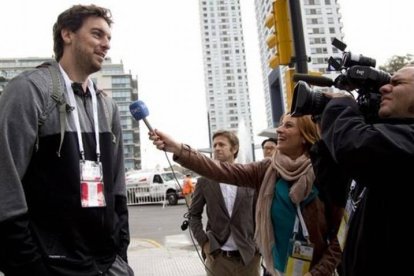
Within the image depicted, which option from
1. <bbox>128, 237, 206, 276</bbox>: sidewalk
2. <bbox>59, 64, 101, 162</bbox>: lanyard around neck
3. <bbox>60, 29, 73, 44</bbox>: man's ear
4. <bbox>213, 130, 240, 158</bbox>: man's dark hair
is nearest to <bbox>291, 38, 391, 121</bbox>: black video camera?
<bbox>59, 64, 101, 162</bbox>: lanyard around neck

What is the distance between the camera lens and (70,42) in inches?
86.9

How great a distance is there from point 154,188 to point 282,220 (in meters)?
22.1

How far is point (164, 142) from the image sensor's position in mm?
2662

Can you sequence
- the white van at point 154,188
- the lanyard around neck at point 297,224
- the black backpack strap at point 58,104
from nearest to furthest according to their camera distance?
1. the black backpack strap at point 58,104
2. the lanyard around neck at point 297,224
3. the white van at point 154,188

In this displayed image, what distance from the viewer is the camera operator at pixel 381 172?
169 centimetres

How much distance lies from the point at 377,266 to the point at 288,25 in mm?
3959

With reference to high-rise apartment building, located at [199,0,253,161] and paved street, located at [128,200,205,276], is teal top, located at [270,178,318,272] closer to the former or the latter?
paved street, located at [128,200,205,276]

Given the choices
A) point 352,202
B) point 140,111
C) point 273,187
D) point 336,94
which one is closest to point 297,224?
point 273,187

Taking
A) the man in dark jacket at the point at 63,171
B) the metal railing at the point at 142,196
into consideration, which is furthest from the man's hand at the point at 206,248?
the metal railing at the point at 142,196

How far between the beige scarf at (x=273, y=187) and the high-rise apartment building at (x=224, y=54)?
12332 cm

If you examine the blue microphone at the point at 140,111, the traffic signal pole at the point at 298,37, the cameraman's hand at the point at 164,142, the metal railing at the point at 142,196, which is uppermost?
the traffic signal pole at the point at 298,37

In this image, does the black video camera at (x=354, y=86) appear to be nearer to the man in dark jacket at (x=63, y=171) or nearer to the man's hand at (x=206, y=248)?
the man in dark jacket at (x=63, y=171)

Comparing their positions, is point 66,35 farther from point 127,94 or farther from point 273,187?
point 127,94

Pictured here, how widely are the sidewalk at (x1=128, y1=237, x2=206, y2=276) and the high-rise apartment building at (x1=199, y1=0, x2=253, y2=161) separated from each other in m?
117
